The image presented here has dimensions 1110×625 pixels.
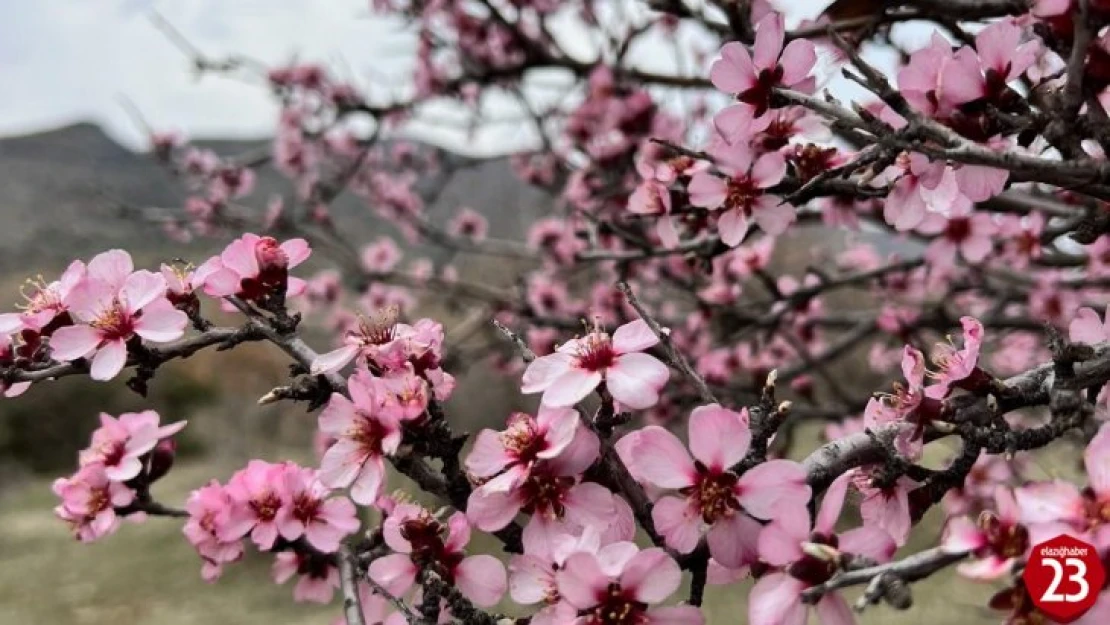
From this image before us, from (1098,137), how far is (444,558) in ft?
2.03

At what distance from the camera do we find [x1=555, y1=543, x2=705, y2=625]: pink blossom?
1.77 ft

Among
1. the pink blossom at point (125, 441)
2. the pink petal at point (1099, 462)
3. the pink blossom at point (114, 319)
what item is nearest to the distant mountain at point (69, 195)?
the pink blossom at point (125, 441)

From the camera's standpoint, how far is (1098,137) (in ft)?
2.17

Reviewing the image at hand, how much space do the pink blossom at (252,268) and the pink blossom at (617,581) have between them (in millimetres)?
418

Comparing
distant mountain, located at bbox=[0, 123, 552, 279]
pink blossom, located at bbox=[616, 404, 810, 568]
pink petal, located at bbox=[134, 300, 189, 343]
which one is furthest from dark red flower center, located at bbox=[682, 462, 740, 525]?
distant mountain, located at bbox=[0, 123, 552, 279]

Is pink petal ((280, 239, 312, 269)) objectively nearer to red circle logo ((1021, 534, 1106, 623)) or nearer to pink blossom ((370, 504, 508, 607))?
pink blossom ((370, 504, 508, 607))

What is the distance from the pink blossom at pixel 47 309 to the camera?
79cm

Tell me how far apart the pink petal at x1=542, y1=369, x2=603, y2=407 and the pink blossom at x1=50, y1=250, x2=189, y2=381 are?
36 cm

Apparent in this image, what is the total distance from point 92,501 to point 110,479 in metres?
0.03

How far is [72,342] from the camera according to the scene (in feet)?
2.51

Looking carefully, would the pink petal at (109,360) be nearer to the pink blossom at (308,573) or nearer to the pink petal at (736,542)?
the pink blossom at (308,573)

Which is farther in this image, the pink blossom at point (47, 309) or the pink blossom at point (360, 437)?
the pink blossom at point (47, 309)

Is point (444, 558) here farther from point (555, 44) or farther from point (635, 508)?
point (555, 44)

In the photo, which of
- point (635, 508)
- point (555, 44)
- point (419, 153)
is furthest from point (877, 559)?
point (419, 153)
